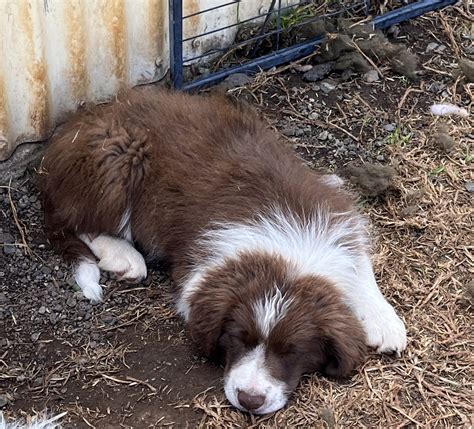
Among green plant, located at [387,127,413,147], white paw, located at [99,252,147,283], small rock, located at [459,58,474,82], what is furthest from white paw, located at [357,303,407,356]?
small rock, located at [459,58,474,82]

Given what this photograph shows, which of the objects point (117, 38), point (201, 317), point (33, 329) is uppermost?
point (117, 38)

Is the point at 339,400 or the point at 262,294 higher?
the point at 262,294

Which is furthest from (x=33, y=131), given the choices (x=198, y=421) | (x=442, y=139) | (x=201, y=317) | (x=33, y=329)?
(x=442, y=139)

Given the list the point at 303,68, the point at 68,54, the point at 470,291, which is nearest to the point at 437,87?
the point at 303,68

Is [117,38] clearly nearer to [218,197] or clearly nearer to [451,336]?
[218,197]

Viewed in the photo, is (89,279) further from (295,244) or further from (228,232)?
(295,244)

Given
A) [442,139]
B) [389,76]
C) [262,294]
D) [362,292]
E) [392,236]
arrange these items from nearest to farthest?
[262,294] < [362,292] < [392,236] < [442,139] < [389,76]
